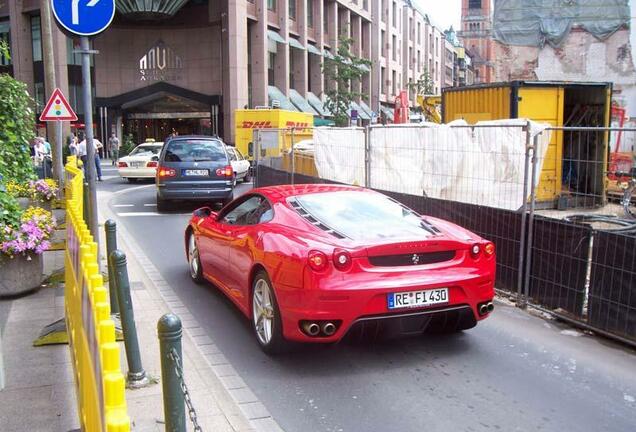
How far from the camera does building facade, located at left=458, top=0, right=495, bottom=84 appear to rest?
142 metres

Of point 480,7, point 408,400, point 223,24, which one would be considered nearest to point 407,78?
point 223,24

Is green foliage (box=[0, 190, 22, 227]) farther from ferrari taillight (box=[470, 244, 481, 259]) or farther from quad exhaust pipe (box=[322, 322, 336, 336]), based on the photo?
ferrari taillight (box=[470, 244, 481, 259])

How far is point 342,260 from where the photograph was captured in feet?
15.8

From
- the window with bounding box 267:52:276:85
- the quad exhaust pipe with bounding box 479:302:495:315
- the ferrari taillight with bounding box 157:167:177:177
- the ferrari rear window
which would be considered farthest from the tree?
the quad exhaust pipe with bounding box 479:302:495:315

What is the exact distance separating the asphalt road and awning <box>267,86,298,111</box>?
40.1 metres

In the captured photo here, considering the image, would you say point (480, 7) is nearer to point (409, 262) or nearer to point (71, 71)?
point (71, 71)

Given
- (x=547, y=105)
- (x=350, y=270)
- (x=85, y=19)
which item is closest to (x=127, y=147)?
(x=547, y=105)

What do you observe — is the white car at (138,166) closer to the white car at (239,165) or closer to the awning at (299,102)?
the white car at (239,165)

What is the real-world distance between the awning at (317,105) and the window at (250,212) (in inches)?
1776

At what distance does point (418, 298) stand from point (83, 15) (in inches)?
148

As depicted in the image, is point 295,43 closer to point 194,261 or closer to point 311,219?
point 194,261

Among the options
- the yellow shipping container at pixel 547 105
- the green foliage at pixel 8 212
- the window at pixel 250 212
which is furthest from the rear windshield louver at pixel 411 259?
the yellow shipping container at pixel 547 105

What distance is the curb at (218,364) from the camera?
419 centimetres

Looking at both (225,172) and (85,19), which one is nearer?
(85,19)
